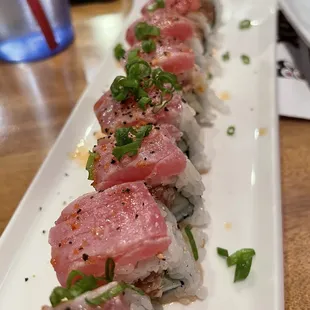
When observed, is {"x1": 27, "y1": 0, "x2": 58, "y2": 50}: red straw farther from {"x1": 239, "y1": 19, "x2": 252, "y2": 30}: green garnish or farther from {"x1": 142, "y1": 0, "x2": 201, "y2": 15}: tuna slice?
{"x1": 239, "y1": 19, "x2": 252, "y2": 30}: green garnish

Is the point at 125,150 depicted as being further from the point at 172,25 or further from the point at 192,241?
the point at 172,25

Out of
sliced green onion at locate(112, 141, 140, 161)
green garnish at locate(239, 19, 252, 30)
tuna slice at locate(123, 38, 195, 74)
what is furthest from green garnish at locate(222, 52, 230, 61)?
sliced green onion at locate(112, 141, 140, 161)

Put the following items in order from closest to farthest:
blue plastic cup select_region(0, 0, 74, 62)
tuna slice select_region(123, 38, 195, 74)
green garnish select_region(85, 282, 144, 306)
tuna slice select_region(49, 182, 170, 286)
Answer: green garnish select_region(85, 282, 144, 306) < tuna slice select_region(49, 182, 170, 286) < tuna slice select_region(123, 38, 195, 74) < blue plastic cup select_region(0, 0, 74, 62)

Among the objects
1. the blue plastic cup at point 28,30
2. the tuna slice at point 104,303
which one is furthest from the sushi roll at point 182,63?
the tuna slice at point 104,303

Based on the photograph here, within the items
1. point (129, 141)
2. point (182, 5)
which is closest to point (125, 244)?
point (129, 141)

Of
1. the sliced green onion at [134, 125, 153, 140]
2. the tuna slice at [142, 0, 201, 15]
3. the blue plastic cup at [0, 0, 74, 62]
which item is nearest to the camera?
the sliced green onion at [134, 125, 153, 140]

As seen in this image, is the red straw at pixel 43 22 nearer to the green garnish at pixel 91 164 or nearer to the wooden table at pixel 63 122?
the wooden table at pixel 63 122
